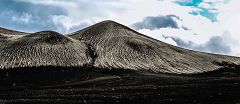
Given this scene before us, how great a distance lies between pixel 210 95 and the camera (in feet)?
239

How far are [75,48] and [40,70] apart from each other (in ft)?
77.8

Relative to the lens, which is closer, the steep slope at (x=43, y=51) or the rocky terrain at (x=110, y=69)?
the rocky terrain at (x=110, y=69)

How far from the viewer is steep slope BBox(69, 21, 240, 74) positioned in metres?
132

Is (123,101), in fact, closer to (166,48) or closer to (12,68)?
(12,68)

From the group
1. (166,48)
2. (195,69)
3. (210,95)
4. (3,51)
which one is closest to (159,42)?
(166,48)

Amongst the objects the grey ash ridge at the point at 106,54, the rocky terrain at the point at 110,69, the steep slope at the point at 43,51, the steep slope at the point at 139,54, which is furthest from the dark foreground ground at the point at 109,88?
the steep slope at the point at 139,54

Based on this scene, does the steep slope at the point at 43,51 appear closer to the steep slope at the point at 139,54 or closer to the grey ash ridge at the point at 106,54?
the grey ash ridge at the point at 106,54

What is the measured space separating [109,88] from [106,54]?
5087 centimetres

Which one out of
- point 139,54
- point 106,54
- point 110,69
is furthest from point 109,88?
point 139,54

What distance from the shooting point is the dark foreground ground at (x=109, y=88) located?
2640 inches

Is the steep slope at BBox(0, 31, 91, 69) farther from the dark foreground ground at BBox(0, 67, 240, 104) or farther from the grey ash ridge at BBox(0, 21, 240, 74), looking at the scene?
the dark foreground ground at BBox(0, 67, 240, 104)

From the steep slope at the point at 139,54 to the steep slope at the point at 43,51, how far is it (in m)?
5.89

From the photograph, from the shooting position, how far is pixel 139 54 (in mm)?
140500

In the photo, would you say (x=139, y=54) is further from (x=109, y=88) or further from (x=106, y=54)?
(x=109, y=88)
